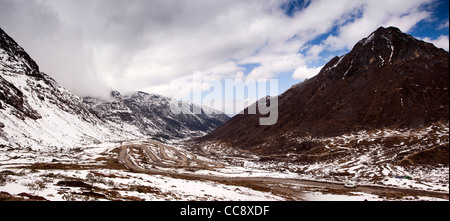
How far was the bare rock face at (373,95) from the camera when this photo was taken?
111 metres

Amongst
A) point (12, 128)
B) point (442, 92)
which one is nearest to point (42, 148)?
point (12, 128)

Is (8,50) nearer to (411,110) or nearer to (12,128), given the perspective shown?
A: (12,128)

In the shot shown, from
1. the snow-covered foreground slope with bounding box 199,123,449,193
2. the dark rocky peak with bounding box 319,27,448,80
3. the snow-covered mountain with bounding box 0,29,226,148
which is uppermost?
the dark rocky peak with bounding box 319,27,448,80

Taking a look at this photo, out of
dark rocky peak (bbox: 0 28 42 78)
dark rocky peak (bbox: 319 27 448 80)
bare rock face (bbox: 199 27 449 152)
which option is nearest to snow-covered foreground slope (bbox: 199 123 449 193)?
bare rock face (bbox: 199 27 449 152)

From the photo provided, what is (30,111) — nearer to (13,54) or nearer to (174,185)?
(13,54)

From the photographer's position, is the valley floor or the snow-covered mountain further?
the snow-covered mountain

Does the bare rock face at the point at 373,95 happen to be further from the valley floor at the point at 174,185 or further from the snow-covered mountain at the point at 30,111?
the snow-covered mountain at the point at 30,111

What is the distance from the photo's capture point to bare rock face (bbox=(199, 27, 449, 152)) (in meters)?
111

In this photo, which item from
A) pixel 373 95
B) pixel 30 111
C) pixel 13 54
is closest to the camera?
pixel 373 95

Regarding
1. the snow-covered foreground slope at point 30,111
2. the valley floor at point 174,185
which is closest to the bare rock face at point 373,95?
the valley floor at point 174,185

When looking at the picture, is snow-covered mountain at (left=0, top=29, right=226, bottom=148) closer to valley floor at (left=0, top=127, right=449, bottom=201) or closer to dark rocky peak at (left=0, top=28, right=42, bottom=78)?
dark rocky peak at (left=0, top=28, right=42, bottom=78)

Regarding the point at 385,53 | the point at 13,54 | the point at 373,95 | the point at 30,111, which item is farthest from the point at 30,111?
the point at 385,53

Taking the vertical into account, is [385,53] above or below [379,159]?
above

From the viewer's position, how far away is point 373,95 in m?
130
